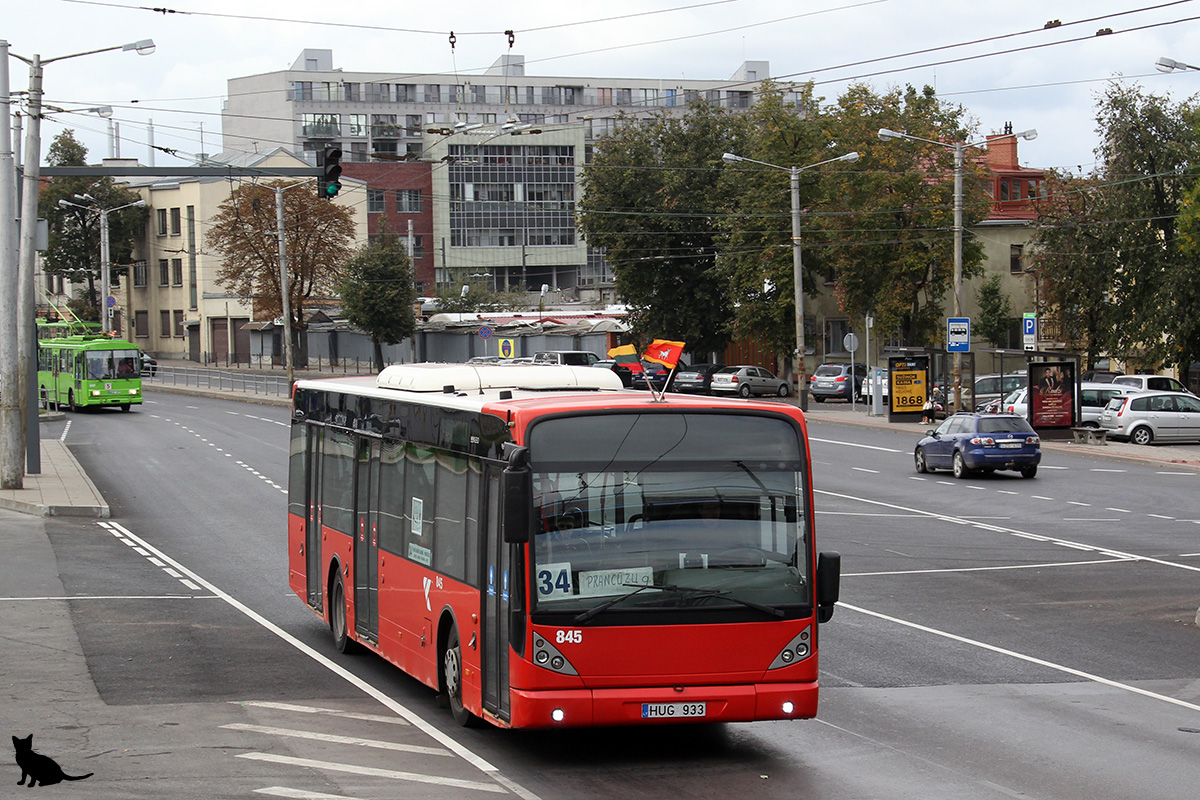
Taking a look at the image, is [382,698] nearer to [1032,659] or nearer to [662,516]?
[662,516]

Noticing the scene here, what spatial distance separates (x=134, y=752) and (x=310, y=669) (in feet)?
11.1

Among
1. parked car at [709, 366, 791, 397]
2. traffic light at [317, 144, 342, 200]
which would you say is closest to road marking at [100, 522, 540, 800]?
traffic light at [317, 144, 342, 200]

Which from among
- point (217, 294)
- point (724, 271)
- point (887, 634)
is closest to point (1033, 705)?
point (887, 634)

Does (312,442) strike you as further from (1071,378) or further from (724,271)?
(724,271)

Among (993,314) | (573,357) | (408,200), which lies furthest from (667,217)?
(408,200)

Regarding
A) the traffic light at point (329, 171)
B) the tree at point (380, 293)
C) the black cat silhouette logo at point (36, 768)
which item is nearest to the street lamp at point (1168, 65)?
the traffic light at point (329, 171)

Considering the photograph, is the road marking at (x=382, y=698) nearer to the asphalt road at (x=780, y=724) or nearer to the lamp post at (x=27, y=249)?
the asphalt road at (x=780, y=724)

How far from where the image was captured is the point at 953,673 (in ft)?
39.9

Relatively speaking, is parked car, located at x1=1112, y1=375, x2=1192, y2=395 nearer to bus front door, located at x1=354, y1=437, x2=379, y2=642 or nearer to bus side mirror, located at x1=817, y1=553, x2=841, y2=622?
bus front door, located at x1=354, y1=437, x2=379, y2=642

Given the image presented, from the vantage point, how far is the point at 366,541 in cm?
1223

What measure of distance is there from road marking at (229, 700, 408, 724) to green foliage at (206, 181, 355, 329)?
66.8m

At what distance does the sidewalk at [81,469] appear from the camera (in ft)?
80.9

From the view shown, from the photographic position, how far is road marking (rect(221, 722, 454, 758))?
933cm

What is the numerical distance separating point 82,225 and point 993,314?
196 feet
